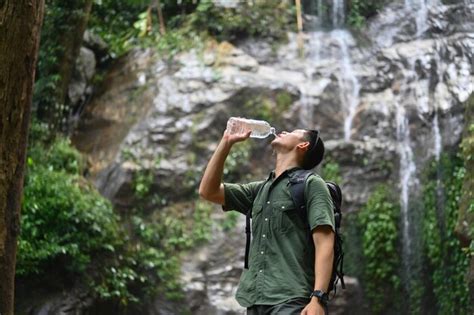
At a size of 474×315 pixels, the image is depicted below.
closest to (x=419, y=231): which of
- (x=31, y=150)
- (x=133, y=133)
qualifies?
(x=133, y=133)

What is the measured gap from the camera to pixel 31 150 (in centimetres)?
915

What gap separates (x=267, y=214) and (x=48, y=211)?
4.72 metres

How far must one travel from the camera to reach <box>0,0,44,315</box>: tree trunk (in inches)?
146

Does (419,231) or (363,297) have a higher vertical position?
(419,231)

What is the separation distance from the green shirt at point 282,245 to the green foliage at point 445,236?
5533 mm

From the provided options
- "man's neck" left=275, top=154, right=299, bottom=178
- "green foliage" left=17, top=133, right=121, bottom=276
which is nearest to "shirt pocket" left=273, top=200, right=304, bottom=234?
"man's neck" left=275, top=154, right=299, bottom=178

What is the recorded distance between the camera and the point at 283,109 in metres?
10.4

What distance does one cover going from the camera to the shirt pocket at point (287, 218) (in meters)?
3.42

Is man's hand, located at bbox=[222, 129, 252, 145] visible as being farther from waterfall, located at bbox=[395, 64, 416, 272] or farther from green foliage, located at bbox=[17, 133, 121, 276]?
waterfall, located at bbox=[395, 64, 416, 272]

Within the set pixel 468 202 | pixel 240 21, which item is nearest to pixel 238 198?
pixel 468 202

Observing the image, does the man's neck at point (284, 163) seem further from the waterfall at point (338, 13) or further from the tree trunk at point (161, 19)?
the waterfall at point (338, 13)

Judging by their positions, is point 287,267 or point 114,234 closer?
point 287,267


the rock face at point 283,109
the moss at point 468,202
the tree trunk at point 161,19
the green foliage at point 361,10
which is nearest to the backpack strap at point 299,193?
the moss at point 468,202

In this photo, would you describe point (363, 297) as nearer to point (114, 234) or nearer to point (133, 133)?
point (114, 234)
